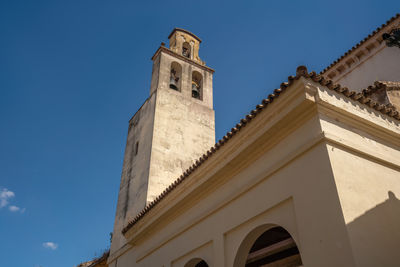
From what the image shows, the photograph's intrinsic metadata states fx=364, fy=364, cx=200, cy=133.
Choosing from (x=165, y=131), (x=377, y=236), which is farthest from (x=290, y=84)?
(x=165, y=131)

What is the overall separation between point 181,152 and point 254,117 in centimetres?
682

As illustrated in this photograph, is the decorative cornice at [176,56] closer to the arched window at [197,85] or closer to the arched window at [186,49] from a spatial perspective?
the arched window at [197,85]

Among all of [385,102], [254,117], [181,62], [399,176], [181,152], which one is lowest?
[399,176]

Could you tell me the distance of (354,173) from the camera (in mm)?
4805

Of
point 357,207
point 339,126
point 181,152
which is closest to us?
point 357,207

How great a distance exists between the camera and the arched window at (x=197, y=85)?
15062mm

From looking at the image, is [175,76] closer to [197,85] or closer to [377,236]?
[197,85]

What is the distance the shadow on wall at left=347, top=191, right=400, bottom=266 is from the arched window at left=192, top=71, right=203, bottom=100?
35.2 ft

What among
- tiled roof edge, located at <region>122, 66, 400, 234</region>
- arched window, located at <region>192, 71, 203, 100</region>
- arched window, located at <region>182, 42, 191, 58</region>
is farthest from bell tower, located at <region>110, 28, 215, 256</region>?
tiled roof edge, located at <region>122, 66, 400, 234</region>

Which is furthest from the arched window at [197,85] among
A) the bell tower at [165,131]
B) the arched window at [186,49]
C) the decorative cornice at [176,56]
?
the arched window at [186,49]

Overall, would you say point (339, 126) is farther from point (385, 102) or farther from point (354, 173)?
point (385, 102)

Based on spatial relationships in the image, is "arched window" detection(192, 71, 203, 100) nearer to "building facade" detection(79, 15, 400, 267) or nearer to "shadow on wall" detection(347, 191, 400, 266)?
"building facade" detection(79, 15, 400, 267)

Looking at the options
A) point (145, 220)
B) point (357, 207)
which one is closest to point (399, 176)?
point (357, 207)

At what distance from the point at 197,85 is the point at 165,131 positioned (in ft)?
12.2
